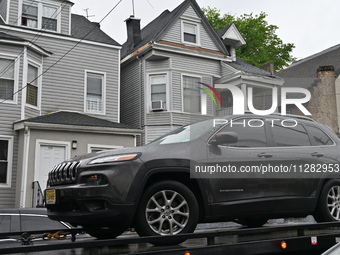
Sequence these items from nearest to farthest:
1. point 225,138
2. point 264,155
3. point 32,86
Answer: point 225,138, point 264,155, point 32,86

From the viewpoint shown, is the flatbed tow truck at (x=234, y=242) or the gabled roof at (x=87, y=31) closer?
the flatbed tow truck at (x=234, y=242)

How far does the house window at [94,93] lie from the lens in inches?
761

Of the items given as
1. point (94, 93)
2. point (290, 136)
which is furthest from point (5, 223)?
point (94, 93)

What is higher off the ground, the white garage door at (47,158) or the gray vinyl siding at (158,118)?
the gray vinyl siding at (158,118)

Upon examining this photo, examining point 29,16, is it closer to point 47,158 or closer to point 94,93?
point 94,93

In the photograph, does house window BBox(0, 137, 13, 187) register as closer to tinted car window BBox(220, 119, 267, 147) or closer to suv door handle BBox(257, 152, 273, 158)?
tinted car window BBox(220, 119, 267, 147)

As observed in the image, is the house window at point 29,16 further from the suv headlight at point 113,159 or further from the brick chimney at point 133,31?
the suv headlight at point 113,159

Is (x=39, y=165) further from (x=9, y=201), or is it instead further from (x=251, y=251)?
(x=251, y=251)

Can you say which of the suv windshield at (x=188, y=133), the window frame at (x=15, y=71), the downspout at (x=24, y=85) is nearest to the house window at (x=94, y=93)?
the downspout at (x=24, y=85)

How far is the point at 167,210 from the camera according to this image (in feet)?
16.2

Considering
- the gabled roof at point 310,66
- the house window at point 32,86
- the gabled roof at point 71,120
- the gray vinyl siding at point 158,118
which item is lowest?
the gabled roof at point 71,120

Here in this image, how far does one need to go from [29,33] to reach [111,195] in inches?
603

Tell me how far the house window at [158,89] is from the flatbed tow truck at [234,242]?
15.3 meters

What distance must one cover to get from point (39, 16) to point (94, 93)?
3.86m
